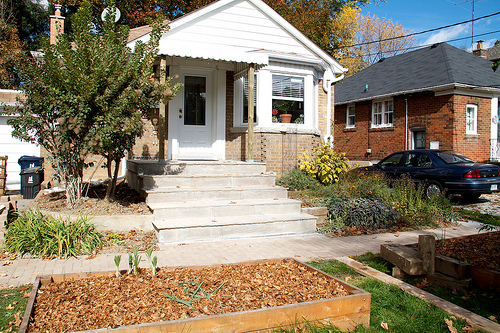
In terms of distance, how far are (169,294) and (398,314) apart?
2153mm

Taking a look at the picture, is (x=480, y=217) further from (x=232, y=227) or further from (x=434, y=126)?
(x=434, y=126)

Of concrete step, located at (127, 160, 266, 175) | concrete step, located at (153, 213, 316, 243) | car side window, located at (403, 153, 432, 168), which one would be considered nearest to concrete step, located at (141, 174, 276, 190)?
concrete step, located at (127, 160, 266, 175)

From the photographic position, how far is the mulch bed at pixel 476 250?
181 inches

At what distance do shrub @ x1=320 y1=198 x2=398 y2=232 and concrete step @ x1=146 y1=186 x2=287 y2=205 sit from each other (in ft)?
4.04

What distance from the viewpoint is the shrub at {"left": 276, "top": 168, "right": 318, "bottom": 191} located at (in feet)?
32.7

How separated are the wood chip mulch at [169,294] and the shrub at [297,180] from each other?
19.1 feet

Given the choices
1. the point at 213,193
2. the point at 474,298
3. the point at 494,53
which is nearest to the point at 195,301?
the point at 474,298

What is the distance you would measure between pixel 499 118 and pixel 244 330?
21048mm

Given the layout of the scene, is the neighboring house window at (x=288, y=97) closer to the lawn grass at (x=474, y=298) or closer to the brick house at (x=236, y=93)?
the brick house at (x=236, y=93)

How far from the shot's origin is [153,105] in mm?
7203

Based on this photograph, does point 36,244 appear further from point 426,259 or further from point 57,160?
point 426,259

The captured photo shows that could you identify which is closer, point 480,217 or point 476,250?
point 476,250

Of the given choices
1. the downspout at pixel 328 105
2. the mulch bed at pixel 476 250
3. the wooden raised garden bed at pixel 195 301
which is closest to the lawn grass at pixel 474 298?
the mulch bed at pixel 476 250

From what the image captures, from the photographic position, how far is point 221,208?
23.6ft
